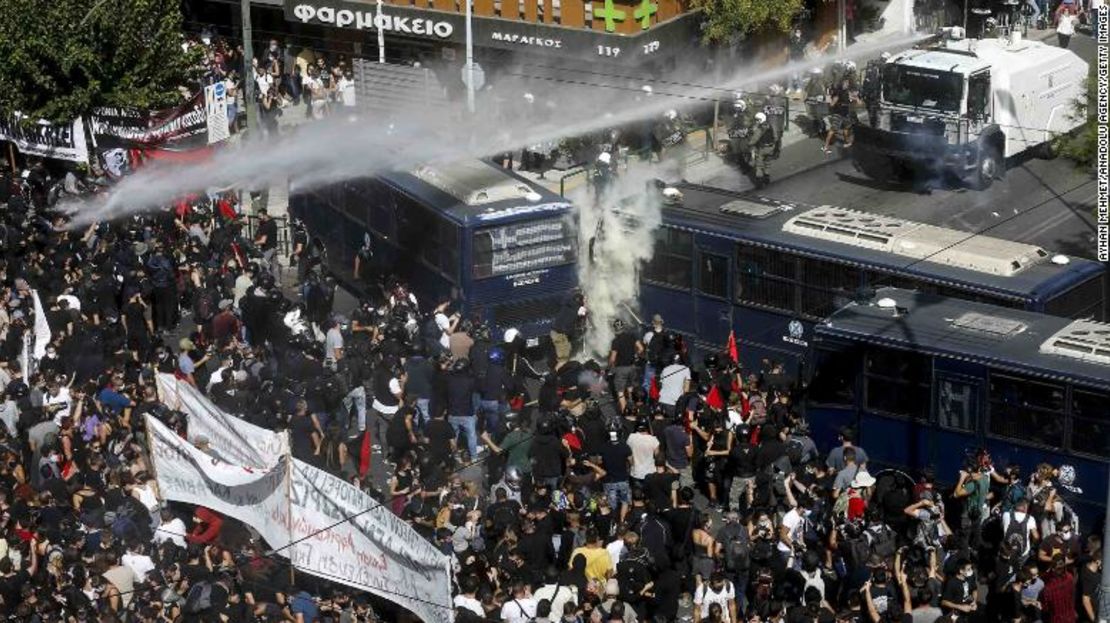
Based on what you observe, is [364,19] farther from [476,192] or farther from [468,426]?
[468,426]

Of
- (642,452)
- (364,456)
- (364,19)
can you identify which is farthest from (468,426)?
(364,19)

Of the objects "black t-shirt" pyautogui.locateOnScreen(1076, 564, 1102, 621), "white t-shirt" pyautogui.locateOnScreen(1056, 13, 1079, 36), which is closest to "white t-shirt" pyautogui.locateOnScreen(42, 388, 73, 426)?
"black t-shirt" pyautogui.locateOnScreen(1076, 564, 1102, 621)

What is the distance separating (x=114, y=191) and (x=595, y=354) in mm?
9646

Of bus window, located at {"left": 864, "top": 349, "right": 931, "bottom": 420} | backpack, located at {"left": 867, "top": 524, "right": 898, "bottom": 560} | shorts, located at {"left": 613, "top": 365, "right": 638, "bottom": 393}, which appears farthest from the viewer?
shorts, located at {"left": 613, "top": 365, "right": 638, "bottom": 393}

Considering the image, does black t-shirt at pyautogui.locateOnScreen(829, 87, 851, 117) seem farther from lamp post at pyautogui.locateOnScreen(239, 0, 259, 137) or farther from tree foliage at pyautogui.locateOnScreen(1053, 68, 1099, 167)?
lamp post at pyautogui.locateOnScreen(239, 0, 259, 137)

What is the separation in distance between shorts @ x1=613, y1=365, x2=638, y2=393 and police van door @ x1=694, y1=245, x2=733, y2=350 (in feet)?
4.62

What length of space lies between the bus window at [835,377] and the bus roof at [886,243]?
2112 mm

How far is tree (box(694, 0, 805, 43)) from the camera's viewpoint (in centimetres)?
3856

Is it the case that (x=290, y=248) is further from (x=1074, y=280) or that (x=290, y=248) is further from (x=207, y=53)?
(x=1074, y=280)

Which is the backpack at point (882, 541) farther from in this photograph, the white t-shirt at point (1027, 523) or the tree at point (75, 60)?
A: the tree at point (75, 60)

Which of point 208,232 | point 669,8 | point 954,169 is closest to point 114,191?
point 208,232

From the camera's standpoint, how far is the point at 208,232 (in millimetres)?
31594

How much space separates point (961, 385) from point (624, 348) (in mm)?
5166

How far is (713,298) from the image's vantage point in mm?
26750
